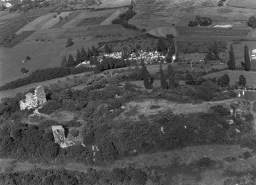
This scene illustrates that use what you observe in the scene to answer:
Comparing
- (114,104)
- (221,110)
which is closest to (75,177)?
(114,104)

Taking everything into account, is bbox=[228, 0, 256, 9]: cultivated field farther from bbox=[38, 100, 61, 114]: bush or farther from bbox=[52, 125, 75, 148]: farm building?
bbox=[52, 125, 75, 148]: farm building

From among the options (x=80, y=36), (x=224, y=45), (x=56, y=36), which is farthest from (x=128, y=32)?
(x=224, y=45)

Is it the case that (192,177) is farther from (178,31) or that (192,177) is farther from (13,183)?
(178,31)

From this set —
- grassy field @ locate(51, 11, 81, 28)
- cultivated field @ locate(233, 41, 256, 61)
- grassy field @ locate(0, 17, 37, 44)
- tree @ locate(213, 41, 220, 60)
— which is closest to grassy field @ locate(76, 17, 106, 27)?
grassy field @ locate(51, 11, 81, 28)

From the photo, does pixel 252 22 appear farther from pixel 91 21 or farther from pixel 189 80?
pixel 91 21

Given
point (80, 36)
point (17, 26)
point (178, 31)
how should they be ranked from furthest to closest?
point (17, 26) < point (80, 36) < point (178, 31)

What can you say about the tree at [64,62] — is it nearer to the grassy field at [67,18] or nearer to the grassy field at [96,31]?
the grassy field at [96,31]
